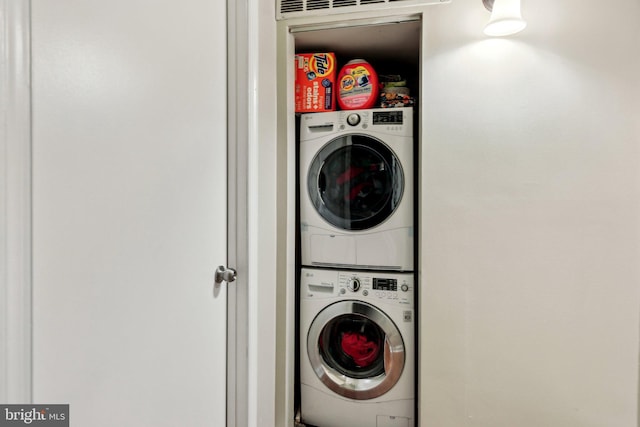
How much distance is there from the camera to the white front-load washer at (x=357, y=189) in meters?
1.54

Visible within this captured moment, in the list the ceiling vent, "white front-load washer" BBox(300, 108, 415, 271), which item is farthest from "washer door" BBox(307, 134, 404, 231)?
the ceiling vent

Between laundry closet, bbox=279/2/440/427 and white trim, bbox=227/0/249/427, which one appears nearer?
white trim, bbox=227/0/249/427

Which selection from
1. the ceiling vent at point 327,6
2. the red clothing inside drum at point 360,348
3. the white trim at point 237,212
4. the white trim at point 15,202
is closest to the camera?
the white trim at point 15,202

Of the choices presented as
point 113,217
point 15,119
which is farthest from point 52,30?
point 113,217

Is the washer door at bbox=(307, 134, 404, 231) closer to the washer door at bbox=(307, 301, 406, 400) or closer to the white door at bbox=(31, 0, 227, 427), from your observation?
the washer door at bbox=(307, 301, 406, 400)

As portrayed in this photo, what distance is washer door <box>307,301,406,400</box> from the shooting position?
154 centimetres

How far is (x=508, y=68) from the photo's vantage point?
128 centimetres

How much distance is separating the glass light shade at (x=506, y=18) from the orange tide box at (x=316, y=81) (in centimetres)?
72

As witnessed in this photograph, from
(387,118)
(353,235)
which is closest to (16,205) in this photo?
(353,235)

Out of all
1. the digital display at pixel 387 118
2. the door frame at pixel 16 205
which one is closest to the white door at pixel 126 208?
the door frame at pixel 16 205

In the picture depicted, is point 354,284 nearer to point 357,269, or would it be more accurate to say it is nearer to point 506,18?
point 357,269

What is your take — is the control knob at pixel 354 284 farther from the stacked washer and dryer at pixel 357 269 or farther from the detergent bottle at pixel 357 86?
the detergent bottle at pixel 357 86

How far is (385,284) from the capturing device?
→ 1552 mm

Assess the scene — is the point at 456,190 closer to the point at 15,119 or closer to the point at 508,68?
the point at 508,68
